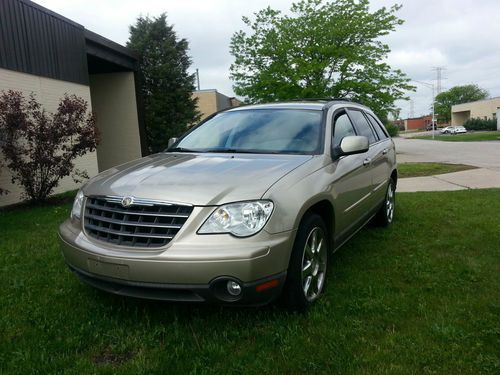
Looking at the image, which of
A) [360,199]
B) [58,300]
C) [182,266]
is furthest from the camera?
[360,199]

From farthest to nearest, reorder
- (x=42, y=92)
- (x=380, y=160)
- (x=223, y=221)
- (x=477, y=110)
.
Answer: (x=477, y=110) → (x=42, y=92) → (x=380, y=160) → (x=223, y=221)

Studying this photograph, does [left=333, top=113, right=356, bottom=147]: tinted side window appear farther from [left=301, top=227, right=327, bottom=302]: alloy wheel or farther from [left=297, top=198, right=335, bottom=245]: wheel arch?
[left=301, top=227, right=327, bottom=302]: alloy wheel

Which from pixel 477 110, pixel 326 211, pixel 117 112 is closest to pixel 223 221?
pixel 326 211

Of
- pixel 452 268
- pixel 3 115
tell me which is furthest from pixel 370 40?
pixel 452 268

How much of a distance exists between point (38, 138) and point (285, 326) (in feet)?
22.3

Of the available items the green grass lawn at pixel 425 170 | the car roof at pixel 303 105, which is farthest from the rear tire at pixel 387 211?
the green grass lawn at pixel 425 170

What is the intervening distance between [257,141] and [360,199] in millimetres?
1220

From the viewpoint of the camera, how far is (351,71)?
21.9m

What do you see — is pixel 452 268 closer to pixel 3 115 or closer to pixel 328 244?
pixel 328 244

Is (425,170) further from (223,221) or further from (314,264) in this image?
(223,221)

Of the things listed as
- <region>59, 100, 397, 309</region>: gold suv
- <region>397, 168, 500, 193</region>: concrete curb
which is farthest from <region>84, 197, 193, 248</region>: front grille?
<region>397, 168, 500, 193</region>: concrete curb

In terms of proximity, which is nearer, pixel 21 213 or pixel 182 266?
pixel 182 266

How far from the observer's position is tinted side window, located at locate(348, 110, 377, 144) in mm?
4941

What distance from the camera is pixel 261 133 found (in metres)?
4.06
